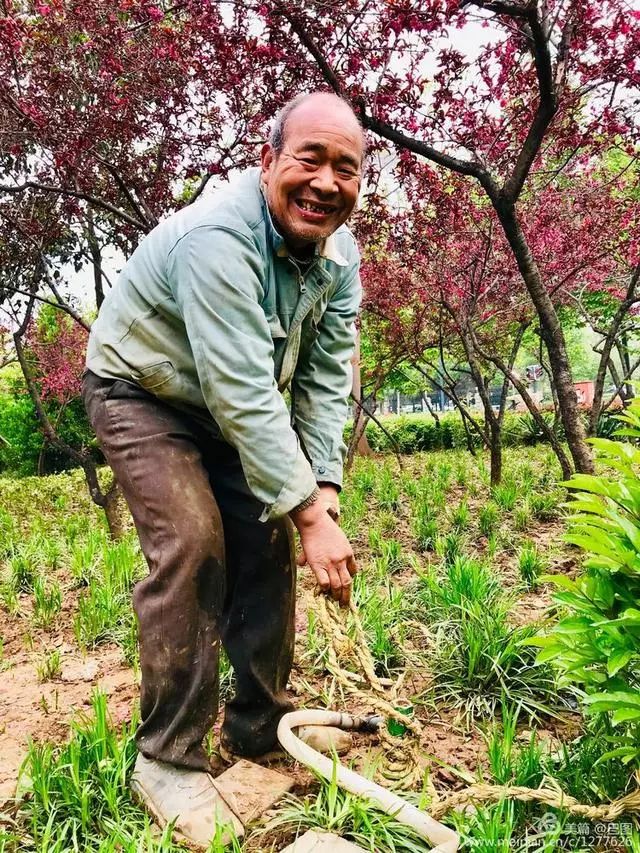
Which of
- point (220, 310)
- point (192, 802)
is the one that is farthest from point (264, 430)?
point (192, 802)

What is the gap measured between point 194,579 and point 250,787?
617 millimetres

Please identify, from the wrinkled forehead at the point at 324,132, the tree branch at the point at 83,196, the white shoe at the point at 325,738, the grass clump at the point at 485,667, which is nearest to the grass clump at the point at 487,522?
the grass clump at the point at 485,667

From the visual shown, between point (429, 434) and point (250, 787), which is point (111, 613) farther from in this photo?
point (429, 434)

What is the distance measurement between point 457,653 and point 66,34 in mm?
4422

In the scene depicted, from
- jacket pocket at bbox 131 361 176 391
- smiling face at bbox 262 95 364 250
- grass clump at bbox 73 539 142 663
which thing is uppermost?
smiling face at bbox 262 95 364 250

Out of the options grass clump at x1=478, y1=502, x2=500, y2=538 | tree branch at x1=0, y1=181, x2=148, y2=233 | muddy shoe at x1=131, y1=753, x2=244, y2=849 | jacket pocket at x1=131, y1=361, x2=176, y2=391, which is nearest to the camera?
muddy shoe at x1=131, y1=753, x2=244, y2=849

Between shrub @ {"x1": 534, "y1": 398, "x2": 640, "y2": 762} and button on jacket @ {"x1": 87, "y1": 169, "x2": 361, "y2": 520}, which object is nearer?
shrub @ {"x1": 534, "y1": 398, "x2": 640, "y2": 762}

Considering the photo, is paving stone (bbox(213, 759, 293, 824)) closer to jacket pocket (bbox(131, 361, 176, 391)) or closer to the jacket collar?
jacket pocket (bbox(131, 361, 176, 391))

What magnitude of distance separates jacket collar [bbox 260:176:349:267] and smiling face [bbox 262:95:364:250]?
19 millimetres

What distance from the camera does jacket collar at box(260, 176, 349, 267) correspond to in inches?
74.6

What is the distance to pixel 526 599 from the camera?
3.45m

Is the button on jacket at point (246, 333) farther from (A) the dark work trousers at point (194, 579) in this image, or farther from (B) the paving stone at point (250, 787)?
(B) the paving stone at point (250, 787)

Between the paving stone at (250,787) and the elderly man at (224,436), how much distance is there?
0.33 ft

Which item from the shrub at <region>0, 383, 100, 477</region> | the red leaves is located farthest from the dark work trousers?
the shrub at <region>0, 383, 100, 477</region>
